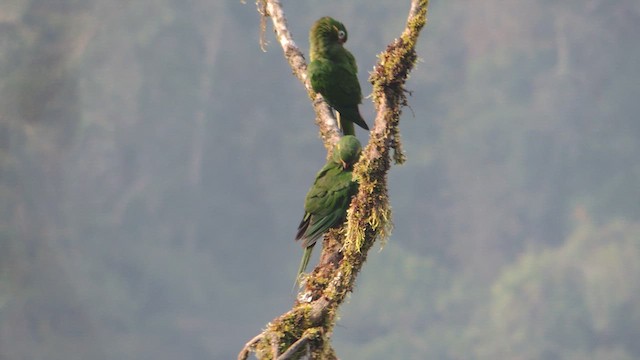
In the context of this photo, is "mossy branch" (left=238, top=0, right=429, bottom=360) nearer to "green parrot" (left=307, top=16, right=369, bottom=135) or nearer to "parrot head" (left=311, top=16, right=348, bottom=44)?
"green parrot" (left=307, top=16, right=369, bottom=135)

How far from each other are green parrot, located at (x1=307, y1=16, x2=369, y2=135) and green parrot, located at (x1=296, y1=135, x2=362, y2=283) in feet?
3.14

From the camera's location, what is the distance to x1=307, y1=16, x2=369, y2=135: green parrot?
6883mm

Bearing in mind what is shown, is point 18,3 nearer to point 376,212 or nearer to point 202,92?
point 202,92

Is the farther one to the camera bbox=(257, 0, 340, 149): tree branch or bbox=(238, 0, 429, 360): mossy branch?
bbox=(257, 0, 340, 149): tree branch

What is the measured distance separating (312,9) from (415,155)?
32.2 ft

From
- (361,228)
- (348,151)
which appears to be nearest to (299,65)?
(348,151)

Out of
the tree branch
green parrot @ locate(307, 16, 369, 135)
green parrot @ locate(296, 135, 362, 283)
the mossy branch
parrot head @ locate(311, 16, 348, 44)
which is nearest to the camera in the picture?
the mossy branch

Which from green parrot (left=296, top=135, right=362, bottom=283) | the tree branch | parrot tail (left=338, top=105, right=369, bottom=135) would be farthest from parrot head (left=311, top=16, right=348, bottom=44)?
green parrot (left=296, top=135, right=362, bottom=283)

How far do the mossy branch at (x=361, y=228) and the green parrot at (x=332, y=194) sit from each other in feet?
1.90

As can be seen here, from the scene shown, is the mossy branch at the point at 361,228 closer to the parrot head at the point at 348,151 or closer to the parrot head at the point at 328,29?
the parrot head at the point at 348,151

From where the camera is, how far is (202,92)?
196ft

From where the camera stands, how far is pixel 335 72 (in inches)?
271

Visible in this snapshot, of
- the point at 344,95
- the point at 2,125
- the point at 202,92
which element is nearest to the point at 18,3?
the point at 2,125

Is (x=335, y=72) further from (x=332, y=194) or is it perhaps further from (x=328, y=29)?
(x=332, y=194)
